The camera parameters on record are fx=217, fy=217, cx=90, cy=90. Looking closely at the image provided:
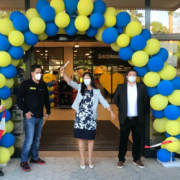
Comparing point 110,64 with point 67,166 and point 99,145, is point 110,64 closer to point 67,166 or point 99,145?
point 99,145

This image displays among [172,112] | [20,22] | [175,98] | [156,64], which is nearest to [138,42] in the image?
[156,64]

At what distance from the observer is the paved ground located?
3.01m

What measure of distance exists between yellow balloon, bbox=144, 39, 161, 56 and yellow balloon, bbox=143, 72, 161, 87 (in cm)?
33

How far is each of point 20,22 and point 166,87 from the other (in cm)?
234

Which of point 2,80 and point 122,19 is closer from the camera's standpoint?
point 2,80

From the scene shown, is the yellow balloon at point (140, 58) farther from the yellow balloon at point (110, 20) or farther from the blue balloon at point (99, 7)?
the blue balloon at point (99, 7)

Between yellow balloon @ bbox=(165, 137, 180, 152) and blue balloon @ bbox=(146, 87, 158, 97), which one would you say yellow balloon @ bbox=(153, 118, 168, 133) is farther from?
blue balloon @ bbox=(146, 87, 158, 97)

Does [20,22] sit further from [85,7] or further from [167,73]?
[167,73]

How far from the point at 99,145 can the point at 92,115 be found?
1.64 m

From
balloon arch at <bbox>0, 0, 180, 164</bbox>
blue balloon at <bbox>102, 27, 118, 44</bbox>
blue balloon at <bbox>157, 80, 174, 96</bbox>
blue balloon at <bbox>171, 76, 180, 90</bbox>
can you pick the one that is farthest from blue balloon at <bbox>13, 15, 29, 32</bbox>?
blue balloon at <bbox>171, 76, 180, 90</bbox>

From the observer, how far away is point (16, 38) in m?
3.13

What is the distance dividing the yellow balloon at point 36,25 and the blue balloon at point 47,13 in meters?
0.07

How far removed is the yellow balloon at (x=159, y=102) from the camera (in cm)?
328

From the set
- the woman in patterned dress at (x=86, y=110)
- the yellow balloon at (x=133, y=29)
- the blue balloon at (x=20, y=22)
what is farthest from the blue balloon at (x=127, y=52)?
the blue balloon at (x=20, y=22)
